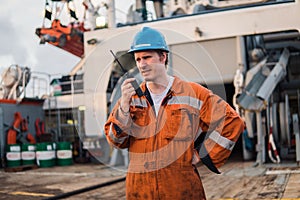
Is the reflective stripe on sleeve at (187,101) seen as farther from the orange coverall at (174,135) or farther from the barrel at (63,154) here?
the barrel at (63,154)

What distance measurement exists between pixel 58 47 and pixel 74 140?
186 inches

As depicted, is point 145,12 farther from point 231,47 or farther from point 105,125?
point 105,125

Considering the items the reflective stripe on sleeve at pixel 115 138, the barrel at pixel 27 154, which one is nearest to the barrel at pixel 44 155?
the barrel at pixel 27 154

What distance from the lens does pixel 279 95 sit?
9.77 metres

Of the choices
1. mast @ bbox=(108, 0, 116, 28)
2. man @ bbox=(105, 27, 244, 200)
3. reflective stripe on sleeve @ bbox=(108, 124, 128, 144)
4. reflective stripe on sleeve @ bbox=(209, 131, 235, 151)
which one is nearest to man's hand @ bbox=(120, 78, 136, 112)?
man @ bbox=(105, 27, 244, 200)

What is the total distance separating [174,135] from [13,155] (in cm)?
989

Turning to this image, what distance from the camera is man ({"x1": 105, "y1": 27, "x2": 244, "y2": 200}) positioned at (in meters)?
2.06

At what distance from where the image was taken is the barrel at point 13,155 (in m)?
11.1

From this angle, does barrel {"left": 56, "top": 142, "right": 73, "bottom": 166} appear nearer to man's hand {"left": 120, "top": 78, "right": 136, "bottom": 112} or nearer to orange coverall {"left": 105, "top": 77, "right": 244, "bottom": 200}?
orange coverall {"left": 105, "top": 77, "right": 244, "bottom": 200}

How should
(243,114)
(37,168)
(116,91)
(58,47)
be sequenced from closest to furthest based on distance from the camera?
(116,91) < (243,114) < (37,168) < (58,47)

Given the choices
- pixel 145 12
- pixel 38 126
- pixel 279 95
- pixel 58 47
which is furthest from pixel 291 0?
pixel 58 47

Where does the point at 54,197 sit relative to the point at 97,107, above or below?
below

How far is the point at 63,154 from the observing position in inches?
446

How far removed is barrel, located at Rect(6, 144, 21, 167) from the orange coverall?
9.67 metres
